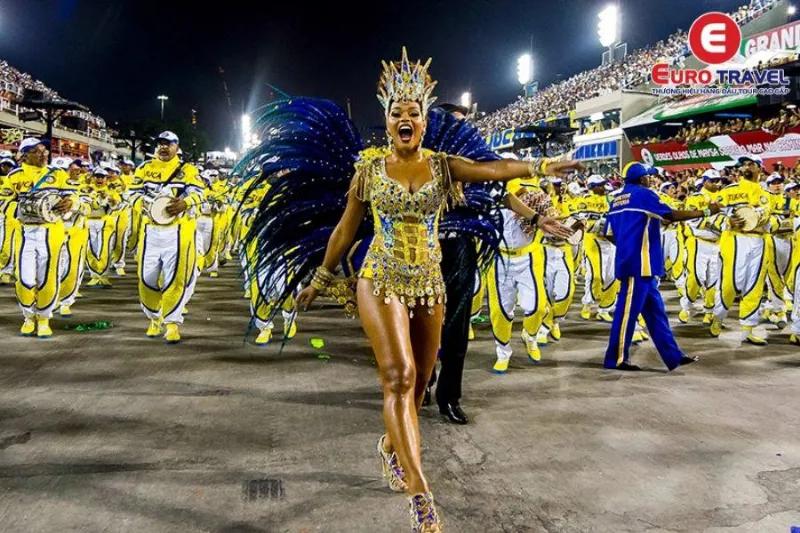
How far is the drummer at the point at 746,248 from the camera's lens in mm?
7168

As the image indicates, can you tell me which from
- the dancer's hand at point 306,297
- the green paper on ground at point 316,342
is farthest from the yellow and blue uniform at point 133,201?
the dancer's hand at point 306,297

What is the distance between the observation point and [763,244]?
7266 mm

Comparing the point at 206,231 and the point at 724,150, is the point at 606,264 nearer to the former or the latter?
the point at 206,231

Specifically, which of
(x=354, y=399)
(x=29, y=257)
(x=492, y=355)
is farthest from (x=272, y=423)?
(x=29, y=257)

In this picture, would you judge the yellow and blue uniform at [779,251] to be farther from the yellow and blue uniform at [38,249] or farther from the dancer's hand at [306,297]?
the yellow and blue uniform at [38,249]

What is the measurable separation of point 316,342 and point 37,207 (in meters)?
3.32

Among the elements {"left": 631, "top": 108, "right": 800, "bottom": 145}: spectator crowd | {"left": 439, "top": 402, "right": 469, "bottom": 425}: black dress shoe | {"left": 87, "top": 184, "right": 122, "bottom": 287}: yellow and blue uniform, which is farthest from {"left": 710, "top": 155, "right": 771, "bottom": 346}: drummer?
{"left": 631, "top": 108, "right": 800, "bottom": 145}: spectator crowd

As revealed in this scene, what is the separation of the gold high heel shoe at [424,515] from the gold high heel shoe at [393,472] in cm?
56

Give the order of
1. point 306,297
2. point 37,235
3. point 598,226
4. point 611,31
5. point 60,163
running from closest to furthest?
point 306,297 → point 37,235 → point 60,163 → point 598,226 → point 611,31

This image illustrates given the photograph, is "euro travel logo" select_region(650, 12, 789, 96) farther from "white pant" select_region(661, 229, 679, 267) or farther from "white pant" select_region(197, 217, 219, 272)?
"white pant" select_region(197, 217, 219, 272)

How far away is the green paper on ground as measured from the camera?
6849mm

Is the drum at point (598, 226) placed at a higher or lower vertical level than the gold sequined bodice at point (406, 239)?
higher

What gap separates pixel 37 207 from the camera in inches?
258

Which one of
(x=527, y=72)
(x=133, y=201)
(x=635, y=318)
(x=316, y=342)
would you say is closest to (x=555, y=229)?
(x=635, y=318)
